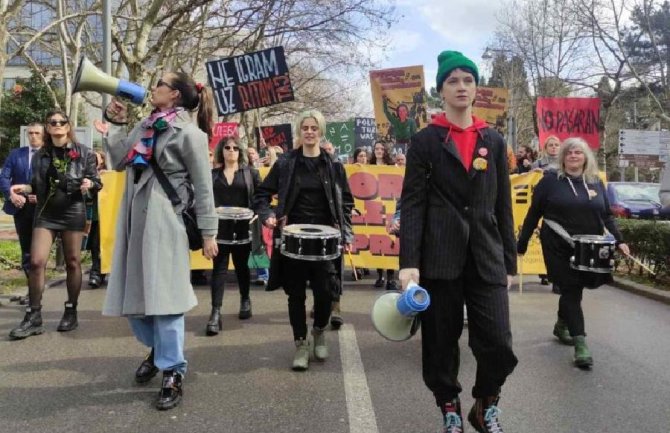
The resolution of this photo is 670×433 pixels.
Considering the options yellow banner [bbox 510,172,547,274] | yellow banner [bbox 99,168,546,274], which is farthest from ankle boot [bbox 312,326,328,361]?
yellow banner [bbox 510,172,547,274]

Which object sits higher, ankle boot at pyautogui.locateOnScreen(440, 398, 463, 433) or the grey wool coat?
the grey wool coat

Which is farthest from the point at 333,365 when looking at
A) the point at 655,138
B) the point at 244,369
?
the point at 655,138

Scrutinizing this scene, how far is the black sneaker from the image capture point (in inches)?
128

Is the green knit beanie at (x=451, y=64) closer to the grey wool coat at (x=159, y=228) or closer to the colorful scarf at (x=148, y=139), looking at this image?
the grey wool coat at (x=159, y=228)

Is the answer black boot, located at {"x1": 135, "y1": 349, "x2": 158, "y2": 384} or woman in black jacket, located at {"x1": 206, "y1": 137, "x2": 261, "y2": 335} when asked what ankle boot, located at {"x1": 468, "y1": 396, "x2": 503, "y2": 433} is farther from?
woman in black jacket, located at {"x1": 206, "y1": 137, "x2": 261, "y2": 335}

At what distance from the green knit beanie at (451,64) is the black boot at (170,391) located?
2.43m

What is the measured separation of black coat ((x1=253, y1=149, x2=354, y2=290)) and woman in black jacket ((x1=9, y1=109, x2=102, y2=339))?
1811 millimetres

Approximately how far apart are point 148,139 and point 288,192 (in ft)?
4.16

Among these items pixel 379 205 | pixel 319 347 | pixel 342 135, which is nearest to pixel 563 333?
pixel 319 347

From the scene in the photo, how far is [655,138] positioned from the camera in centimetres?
3058

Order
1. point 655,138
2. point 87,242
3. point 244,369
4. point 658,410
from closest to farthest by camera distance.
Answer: point 658,410 < point 244,369 < point 87,242 < point 655,138

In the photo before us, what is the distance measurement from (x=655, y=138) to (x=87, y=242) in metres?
29.2

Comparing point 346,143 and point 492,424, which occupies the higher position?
point 346,143

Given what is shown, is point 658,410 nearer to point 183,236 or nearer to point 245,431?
point 245,431
